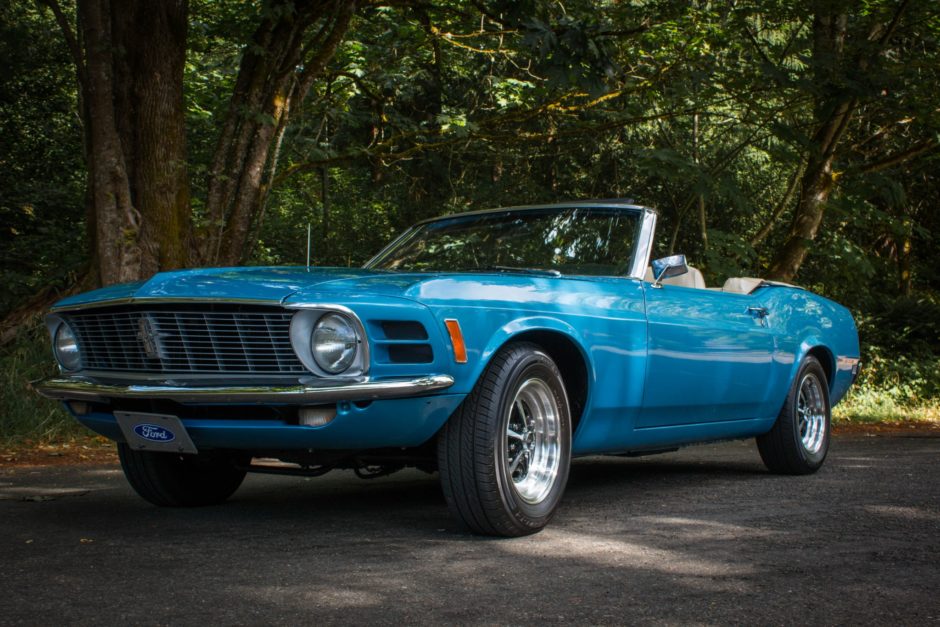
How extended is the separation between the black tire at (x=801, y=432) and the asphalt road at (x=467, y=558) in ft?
1.68

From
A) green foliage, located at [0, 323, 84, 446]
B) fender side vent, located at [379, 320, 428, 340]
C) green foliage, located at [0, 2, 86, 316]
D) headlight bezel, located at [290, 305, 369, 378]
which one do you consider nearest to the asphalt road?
headlight bezel, located at [290, 305, 369, 378]

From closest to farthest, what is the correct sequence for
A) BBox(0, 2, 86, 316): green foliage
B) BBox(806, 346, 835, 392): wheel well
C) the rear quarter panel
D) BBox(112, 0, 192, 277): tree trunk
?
the rear quarter panel → BBox(806, 346, 835, 392): wheel well → BBox(112, 0, 192, 277): tree trunk → BBox(0, 2, 86, 316): green foliage

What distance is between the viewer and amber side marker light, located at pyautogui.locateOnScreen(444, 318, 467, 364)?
411 centimetres

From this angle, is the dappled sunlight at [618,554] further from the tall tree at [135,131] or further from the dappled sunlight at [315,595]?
the tall tree at [135,131]

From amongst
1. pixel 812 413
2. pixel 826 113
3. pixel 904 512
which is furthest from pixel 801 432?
pixel 826 113

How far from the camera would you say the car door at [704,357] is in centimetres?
537

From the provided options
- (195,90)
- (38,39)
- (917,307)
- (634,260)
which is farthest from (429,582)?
(917,307)

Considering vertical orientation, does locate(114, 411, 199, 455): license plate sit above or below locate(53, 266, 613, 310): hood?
below

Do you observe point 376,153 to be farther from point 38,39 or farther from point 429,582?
point 429,582

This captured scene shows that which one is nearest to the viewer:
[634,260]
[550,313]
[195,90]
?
Answer: [550,313]

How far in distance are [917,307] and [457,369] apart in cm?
1537

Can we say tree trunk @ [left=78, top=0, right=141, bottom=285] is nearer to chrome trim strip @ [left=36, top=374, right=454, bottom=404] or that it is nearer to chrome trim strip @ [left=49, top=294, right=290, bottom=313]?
chrome trim strip @ [left=49, top=294, right=290, bottom=313]

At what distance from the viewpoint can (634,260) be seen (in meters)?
5.59

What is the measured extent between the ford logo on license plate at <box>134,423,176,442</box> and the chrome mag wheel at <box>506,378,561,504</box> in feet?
4.52
